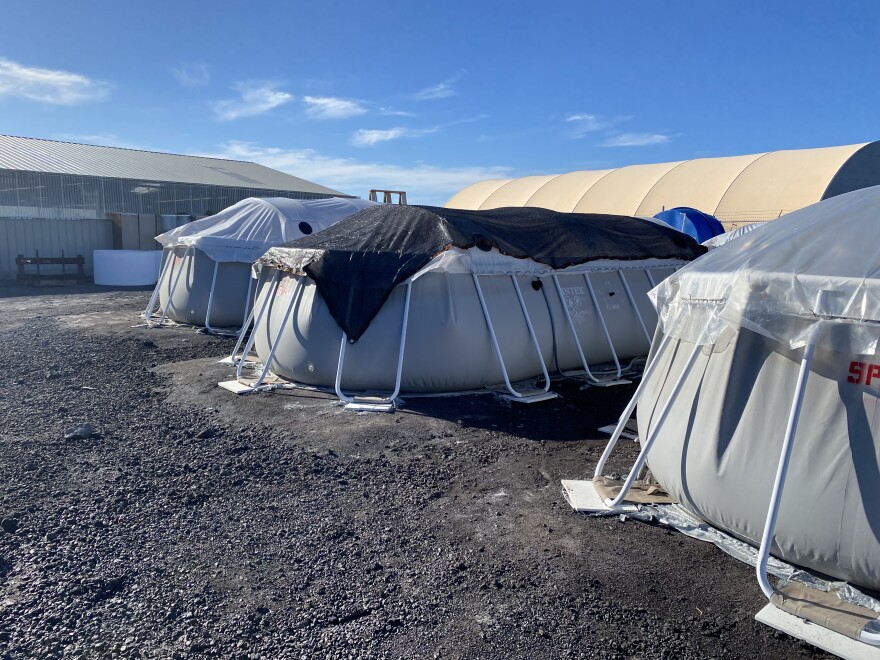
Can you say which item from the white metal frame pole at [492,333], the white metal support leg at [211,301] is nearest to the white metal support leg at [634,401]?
the white metal frame pole at [492,333]

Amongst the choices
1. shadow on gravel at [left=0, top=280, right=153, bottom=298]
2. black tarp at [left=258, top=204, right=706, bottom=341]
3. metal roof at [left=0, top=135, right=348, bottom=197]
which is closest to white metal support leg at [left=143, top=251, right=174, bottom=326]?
black tarp at [left=258, top=204, right=706, bottom=341]

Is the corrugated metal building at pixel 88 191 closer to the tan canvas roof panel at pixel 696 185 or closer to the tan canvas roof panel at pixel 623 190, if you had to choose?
the tan canvas roof panel at pixel 623 190

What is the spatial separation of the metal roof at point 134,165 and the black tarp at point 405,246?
2313 centimetres

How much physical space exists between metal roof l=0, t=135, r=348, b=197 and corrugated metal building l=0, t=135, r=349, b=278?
0.04 metres

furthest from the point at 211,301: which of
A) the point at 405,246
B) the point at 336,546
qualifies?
the point at 336,546

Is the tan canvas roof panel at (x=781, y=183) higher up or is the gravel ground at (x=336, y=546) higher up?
the tan canvas roof panel at (x=781, y=183)

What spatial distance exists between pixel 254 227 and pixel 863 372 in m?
12.4

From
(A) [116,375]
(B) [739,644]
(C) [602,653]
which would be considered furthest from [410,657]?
(A) [116,375]

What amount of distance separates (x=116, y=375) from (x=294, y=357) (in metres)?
2.94

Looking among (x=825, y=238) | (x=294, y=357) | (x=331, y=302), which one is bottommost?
(x=294, y=357)

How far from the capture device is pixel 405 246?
812 centimetres

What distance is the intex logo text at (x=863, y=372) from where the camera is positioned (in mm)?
3539

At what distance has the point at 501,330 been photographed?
841 cm

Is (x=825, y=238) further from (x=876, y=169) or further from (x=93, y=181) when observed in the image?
(x=93, y=181)
